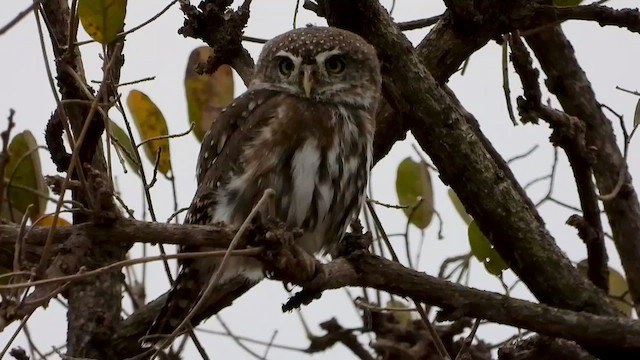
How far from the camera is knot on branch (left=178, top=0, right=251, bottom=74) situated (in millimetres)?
3826

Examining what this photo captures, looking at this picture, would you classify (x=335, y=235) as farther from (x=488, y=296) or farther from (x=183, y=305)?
(x=488, y=296)

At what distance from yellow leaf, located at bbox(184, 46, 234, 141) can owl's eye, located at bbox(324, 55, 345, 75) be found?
1.20 ft

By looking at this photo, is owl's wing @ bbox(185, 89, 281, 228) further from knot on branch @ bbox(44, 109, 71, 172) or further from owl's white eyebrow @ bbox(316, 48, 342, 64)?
knot on branch @ bbox(44, 109, 71, 172)

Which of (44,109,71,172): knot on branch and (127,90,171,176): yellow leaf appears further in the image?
(127,90,171,176): yellow leaf

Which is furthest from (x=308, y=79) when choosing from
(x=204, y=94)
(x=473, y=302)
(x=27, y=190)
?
(x=473, y=302)

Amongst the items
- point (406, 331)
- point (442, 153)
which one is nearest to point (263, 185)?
point (442, 153)

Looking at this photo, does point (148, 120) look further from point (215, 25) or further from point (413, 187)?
point (413, 187)

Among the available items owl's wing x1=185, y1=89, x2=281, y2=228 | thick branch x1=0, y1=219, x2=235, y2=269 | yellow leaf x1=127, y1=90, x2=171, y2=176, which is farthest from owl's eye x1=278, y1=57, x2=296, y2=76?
thick branch x1=0, y1=219, x2=235, y2=269

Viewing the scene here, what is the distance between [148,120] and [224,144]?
1.14 ft

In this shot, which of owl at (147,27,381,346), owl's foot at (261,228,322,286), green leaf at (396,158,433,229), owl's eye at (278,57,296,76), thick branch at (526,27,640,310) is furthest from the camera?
green leaf at (396,158,433,229)

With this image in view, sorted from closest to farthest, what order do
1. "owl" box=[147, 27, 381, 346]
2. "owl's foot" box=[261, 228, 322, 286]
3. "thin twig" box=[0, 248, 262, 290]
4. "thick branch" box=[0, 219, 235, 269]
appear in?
"thin twig" box=[0, 248, 262, 290]
"thick branch" box=[0, 219, 235, 269]
"owl's foot" box=[261, 228, 322, 286]
"owl" box=[147, 27, 381, 346]

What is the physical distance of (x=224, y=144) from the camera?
3.52 metres

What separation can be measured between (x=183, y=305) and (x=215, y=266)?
0.17m

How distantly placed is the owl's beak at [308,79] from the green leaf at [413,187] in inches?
21.0
